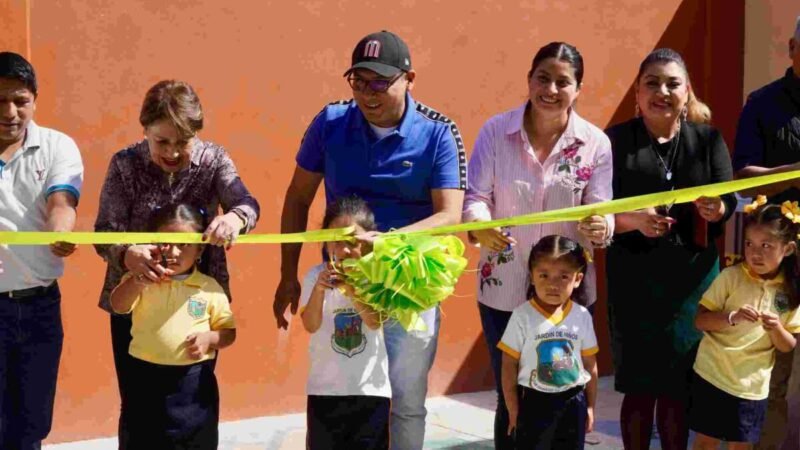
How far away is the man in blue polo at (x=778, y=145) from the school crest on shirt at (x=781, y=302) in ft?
1.41

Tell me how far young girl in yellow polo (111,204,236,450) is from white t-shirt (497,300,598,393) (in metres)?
1.18

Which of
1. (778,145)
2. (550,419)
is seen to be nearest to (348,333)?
(550,419)

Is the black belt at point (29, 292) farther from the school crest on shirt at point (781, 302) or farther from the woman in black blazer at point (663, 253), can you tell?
the school crest on shirt at point (781, 302)

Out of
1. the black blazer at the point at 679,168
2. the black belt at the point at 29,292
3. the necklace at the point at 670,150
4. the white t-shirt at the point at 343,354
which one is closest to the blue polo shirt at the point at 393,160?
the white t-shirt at the point at 343,354

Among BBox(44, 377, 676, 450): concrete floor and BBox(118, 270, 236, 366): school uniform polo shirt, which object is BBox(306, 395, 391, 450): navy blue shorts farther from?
BBox(44, 377, 676, 450): concrete floor

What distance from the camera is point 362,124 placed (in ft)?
15.2

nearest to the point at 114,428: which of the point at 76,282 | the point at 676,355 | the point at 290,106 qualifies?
the point at 76,282

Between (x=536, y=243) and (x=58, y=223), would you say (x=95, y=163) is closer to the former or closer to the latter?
(x=58, y=223)

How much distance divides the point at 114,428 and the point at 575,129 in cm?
315

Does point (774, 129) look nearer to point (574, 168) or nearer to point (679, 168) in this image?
point (679, 168)

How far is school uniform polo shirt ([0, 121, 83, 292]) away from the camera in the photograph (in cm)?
452

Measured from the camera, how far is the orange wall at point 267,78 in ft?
19.7

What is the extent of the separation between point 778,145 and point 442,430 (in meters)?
2.64

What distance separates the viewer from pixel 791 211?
192 inches
